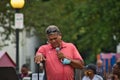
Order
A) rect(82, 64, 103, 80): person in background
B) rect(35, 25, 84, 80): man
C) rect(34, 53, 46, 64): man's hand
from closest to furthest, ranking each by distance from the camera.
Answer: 1. rect(34, 53, 46, 64): man's hand
2. rect(35, 25, 84, 80): man
3. rect(82, 64, 103, 80): person in background

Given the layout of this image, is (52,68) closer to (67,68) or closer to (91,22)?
(67,68)

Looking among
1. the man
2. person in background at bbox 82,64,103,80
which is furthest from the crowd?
person in background at bbox 82,64,103,80

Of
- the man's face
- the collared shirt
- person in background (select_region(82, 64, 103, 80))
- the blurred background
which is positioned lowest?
person in background (select_region(82, 64, 103, 80))

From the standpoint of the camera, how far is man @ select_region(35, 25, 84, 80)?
9180 millimetres

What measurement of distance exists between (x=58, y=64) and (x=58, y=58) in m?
0.11

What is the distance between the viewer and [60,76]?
9180 millimetres

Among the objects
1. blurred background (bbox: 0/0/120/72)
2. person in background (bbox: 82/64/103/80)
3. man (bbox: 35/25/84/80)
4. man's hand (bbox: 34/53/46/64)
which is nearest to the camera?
man's hand (bbox: 34/53/46/64)

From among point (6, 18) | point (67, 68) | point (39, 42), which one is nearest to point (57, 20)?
point (6, 18)

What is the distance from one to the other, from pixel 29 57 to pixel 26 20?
73.2 ft

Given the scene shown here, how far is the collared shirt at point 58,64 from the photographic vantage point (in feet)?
30.2

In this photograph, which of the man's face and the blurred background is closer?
the man's face

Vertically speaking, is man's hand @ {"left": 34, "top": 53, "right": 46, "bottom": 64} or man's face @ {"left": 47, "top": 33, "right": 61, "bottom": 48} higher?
man's face @ {"left": 47, "top": 33, "right": 61, "bottom": 48}

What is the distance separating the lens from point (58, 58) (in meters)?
9.16

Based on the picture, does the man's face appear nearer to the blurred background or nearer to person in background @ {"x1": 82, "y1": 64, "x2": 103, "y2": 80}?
person in background @ {"x1": 82, "y1": 64, "x2": 103, "y2": 80}
